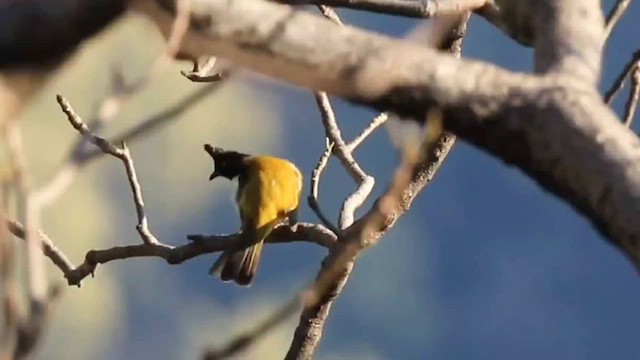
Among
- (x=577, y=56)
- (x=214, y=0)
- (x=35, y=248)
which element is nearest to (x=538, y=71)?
(x=577, y=56)

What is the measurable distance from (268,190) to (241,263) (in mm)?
179

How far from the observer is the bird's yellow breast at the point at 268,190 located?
2211 millimetres

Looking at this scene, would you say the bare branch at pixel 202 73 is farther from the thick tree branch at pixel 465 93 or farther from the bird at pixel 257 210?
the thick tree branch at pixel 465 93

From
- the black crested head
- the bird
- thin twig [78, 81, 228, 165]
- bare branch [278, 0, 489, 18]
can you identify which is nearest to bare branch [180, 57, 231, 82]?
the bird

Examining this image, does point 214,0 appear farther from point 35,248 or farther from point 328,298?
point 328,298

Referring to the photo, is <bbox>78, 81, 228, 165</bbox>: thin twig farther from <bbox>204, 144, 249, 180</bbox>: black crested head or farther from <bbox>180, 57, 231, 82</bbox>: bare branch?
<bbox>204, 144, 249, 180</bbox>: black crested head

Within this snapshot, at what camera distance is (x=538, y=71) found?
2.61ft

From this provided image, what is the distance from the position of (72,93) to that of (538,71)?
221cm

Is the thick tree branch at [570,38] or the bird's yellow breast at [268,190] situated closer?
the thick tree branch at [570,38]

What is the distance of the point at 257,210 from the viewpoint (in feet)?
7.28

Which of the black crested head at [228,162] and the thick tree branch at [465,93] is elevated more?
the thick tree branch at [465,93]

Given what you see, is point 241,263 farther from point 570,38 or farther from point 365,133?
point 570,38

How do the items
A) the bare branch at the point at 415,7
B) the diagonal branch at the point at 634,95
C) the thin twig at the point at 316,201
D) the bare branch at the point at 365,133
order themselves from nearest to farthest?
the bare branch at the point at 415,7 < the diagonal branch at the point at 634,95 < the thin twig at the point at 316,201 < the bare branch at the point at 365,133

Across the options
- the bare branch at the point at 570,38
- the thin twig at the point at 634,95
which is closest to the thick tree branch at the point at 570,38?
the bare branch at the point at 570,38
